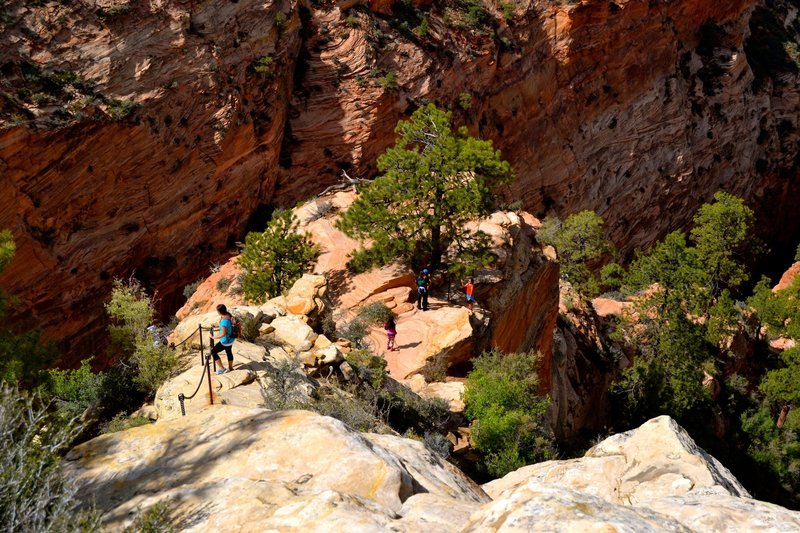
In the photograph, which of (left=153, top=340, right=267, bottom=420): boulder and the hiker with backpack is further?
the hiker with backpack

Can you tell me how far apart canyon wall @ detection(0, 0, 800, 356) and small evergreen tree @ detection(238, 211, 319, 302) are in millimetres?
8313

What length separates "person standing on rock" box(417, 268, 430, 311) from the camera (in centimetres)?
1906

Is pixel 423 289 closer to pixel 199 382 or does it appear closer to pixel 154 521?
pixel 199 382

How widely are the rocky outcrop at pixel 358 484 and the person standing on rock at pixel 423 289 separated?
30.2 feet

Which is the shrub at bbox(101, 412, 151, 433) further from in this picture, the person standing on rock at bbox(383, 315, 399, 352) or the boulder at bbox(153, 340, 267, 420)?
the person standing on rock at bbox(383, 315, 399, 352)

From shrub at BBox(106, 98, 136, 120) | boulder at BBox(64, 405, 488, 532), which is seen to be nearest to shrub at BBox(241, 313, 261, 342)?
boulder at BBox(64, 405, 488, 532)

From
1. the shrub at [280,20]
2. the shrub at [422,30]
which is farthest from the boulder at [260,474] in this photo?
the shrub at [422,30]

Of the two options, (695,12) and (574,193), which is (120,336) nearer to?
(574,193)

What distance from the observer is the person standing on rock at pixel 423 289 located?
62.5 feet

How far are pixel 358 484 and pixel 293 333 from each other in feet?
23.5

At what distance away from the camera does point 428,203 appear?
66.4 ft

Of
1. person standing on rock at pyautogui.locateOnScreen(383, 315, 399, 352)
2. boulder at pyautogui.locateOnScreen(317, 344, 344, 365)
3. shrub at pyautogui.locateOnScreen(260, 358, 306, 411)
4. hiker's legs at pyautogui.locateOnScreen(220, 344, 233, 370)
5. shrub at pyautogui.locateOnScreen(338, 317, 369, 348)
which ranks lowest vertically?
person standing on rock at pyautogui.locateOnScreen(383, 315, 399, 352)

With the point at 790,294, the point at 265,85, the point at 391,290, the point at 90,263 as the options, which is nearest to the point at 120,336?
the point at 391,290

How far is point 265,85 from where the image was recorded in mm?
31172
